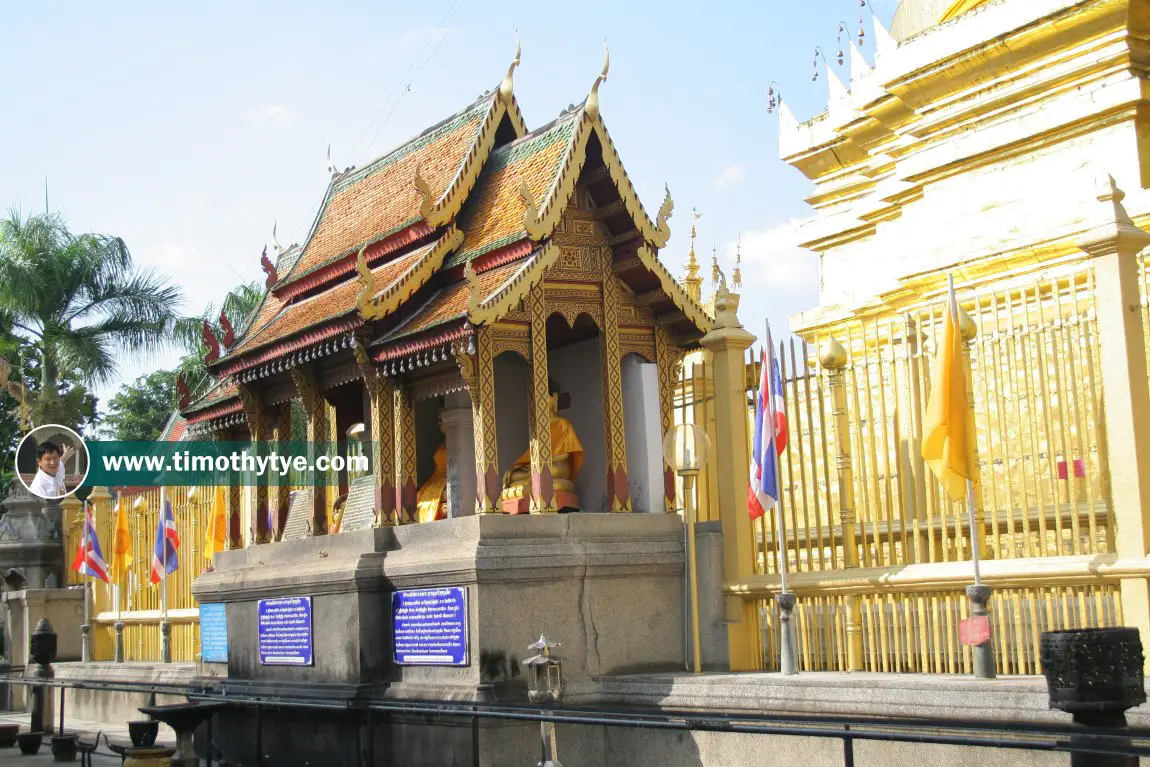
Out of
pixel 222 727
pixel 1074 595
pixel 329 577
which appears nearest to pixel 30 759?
pixel 222 727

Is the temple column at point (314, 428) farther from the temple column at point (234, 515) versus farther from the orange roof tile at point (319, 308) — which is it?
the temple column at point (234, 515)

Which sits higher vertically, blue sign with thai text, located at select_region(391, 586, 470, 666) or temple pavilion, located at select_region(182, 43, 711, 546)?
temple pavilion, located at select_region(182, 43, 711, 546)

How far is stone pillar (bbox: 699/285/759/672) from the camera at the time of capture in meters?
10.4

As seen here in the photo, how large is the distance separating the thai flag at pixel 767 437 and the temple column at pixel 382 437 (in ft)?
10.3

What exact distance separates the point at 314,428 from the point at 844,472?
5108 mm

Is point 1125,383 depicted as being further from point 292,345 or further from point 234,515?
point 234,515

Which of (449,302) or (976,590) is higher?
(449,302)

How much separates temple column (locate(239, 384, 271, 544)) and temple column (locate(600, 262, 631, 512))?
405 cm

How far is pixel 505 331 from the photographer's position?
35.0ft

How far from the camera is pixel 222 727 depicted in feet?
43.4

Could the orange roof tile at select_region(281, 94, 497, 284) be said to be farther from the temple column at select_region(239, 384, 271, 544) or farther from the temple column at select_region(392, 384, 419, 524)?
the temple column at select_region(392, 384, 419, 524)

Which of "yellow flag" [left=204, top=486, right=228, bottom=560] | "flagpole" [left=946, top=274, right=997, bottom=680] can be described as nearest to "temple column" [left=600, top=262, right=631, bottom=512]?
"flagpole" [left=946, top=274, right=997, bottom=680]

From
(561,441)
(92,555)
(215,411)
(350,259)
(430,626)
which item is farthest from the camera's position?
(92,555)

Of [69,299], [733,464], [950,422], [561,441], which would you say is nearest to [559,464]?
[561,441]
